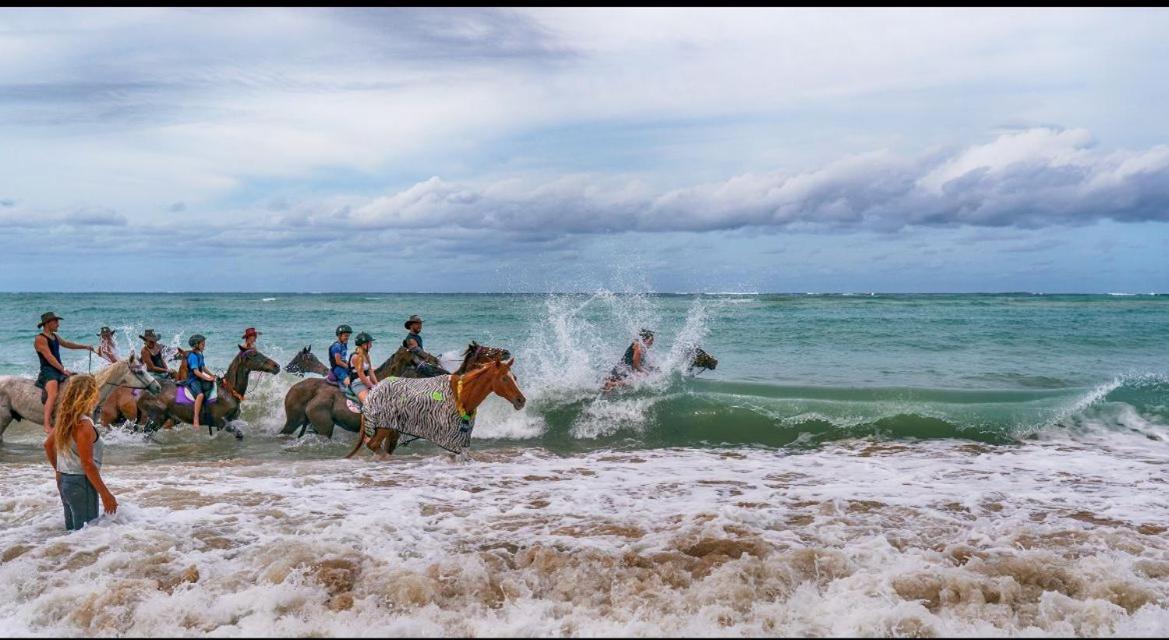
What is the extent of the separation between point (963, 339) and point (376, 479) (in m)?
30.4

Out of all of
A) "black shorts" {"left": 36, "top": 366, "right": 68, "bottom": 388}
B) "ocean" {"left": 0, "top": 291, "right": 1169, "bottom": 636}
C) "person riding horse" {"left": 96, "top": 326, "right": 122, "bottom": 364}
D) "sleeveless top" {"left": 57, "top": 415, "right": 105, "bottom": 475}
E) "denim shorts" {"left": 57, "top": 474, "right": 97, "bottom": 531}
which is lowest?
"ocean" {"left": 0, "top": 291, "right": 1169, "bottom": 636}

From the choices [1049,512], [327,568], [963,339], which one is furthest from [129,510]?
[963,339]

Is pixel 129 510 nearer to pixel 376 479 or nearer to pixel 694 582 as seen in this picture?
pixel 376 479

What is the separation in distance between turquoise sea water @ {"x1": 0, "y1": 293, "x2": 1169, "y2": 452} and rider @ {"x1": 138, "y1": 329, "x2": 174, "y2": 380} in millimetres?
1883

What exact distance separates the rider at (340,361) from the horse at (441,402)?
230 centimetres


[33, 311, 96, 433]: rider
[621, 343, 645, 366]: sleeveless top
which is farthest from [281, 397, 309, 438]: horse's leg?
[621, 343, 645, 366]: sleeveless top

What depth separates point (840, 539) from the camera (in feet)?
24.8

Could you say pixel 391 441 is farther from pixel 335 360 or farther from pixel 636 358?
pixel 636 358

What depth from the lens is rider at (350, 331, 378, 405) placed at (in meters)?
12.8

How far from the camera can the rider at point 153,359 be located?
14396 millimetres

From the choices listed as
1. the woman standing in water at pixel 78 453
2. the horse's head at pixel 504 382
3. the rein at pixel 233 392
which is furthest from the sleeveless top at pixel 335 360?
the woman standing in water at pixel 78 453

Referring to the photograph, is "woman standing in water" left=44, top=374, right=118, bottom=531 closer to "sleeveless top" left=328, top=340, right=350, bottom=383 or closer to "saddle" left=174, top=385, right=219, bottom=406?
"sleeveless top" left=328, top=340, right=350, bottom=383

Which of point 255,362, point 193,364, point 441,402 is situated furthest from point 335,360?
point 441,402

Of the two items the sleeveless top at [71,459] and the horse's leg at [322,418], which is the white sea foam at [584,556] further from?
the horse's leg at [322,418]
